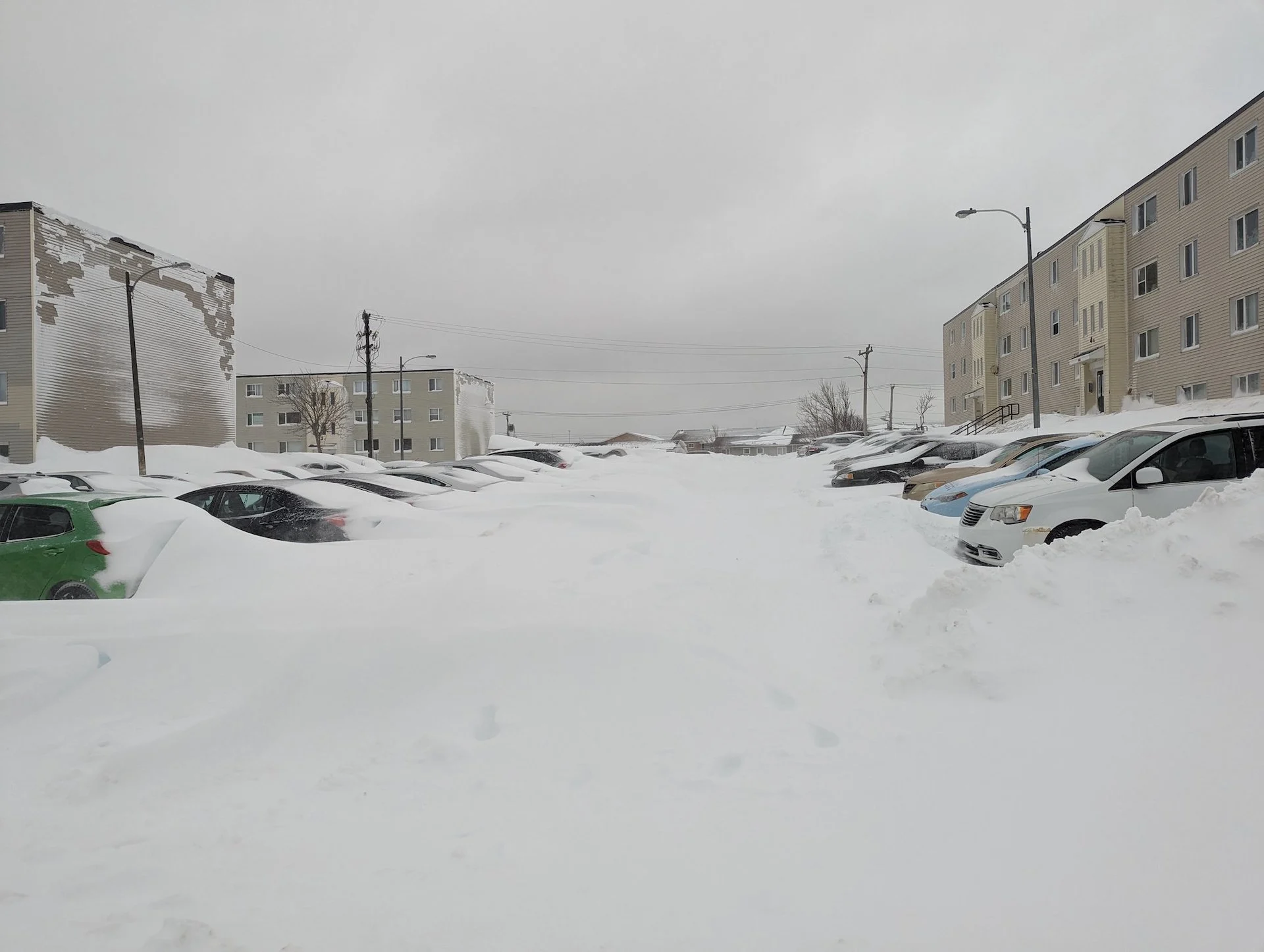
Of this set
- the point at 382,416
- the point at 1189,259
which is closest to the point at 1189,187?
the point at 1189,259

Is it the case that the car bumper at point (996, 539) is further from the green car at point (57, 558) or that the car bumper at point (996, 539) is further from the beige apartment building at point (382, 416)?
the beige apartment building at point (382, 416)

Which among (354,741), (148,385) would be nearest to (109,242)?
(148,385)

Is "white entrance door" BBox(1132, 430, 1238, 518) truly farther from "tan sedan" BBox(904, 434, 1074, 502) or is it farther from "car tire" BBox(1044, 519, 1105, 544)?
"tan sedan" BBox(904, 434, 1074, 502)

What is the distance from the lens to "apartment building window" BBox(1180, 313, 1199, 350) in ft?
77.7

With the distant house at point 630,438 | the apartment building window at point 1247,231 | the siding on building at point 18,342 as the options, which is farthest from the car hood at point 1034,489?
the distant house at point 630,438

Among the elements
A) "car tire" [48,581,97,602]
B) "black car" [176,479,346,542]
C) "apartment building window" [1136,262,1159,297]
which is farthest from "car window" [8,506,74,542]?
"apartment building window" [1136,262,1159,297]

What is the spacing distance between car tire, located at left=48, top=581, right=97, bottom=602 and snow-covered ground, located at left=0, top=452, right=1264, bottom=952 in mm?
1709

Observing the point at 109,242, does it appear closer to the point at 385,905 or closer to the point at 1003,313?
the point at 385,905

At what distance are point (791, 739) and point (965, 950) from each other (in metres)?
1.37

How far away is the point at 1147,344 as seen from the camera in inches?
1051

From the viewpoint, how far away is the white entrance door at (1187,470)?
701 centimetres

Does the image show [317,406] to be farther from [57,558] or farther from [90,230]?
[57,558]

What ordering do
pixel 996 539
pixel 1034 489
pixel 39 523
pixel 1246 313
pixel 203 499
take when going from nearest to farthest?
pixel 39 523
pixel 996 539
pixel 1034 489
pixel 203 499
pixel 1246 313

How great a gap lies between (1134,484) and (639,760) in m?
6.65
